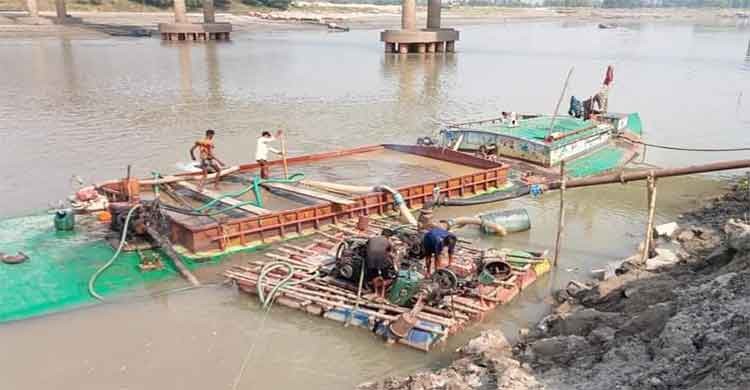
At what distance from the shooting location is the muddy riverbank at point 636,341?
679 centimetres

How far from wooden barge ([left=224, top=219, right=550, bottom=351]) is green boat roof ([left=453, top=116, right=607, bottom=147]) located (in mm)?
8693

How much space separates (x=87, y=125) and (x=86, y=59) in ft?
92.1

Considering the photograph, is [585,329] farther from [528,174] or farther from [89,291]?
[528,174]

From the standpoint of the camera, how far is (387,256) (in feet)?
33.4

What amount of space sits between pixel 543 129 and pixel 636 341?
15.0 metres

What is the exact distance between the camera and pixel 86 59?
5131cm

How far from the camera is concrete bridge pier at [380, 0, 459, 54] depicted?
61500 millimetres

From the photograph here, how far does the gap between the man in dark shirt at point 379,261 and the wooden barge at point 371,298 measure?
1.18 feet

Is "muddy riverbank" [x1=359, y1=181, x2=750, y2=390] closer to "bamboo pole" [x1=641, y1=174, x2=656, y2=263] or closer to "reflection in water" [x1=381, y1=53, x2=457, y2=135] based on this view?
"bamboo pole" [x1=641, y1=174, x2=656, y2=263]

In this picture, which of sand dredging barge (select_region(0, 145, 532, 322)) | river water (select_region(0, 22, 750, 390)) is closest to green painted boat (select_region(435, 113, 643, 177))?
river water (select_region(0, 22, 750, 390))

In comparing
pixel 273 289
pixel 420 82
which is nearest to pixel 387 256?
pixel 273 289

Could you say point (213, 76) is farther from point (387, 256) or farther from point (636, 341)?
point (636, 341)

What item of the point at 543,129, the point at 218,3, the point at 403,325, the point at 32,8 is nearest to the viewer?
the point at 403,325

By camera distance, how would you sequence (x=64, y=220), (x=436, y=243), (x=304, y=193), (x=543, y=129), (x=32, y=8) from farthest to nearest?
1. (x=32, y=8)
2. (x=543, y=129)
3. (x=304, y=193)
4. (x=64, y=220)
5. (x=436, y=243)
